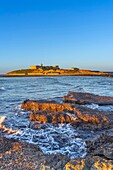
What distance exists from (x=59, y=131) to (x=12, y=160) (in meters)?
5.65

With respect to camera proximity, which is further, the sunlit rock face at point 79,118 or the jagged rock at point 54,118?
the jagged rock at point 54,118

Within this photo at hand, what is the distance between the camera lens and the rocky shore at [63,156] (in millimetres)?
5421

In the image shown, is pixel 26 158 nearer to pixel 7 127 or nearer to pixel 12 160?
pixel 12 160

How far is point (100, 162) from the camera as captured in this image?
529cm

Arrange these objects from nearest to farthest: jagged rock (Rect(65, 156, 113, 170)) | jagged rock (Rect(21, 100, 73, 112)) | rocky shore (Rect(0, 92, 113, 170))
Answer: jagged rock (Rect(65, 156, 113, 170)) < rocky shore (Rect(0, 92, 113, 170)) < jagged rock (Rect(21, 100, 73, 112))

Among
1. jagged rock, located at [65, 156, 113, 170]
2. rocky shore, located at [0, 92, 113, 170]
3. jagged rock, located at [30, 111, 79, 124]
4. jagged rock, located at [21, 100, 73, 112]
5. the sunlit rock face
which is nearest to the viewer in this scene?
jagged rock, located at [65, 156, 113, 170]

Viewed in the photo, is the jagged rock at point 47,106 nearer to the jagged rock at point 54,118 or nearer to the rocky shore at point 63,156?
the rocky shore at point 63,156

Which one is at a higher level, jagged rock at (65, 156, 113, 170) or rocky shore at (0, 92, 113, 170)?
jagged rock at (65, 156, 113, 170)

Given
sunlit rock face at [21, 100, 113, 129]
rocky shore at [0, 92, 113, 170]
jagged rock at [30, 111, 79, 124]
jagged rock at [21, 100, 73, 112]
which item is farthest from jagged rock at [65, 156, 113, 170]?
jagged rock at [21, 100, 73, 112]

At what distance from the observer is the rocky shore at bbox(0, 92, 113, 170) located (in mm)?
5421

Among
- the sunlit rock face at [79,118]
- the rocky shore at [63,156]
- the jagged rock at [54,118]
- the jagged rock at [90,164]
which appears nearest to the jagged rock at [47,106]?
the rocky shore at [63,156]

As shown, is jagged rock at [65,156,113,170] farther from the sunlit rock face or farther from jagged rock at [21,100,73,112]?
jagged rock at [21,100,73,112]

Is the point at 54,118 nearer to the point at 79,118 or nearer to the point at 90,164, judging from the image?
the point at 79,118

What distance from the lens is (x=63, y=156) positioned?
6219 millimetres
